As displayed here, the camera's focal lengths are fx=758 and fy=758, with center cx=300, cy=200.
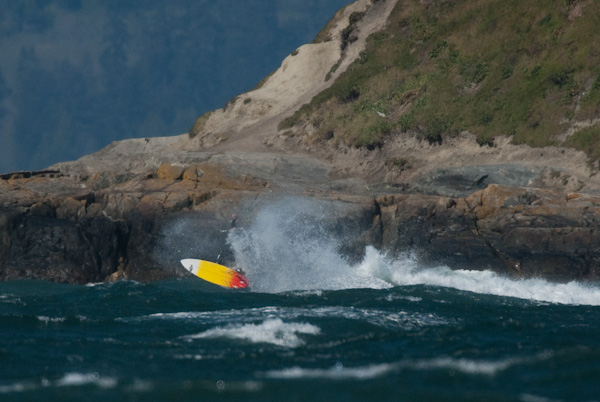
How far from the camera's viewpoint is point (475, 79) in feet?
117

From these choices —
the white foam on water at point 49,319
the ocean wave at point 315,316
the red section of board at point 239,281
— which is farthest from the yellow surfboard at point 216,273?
the white foam on water at point 49,319

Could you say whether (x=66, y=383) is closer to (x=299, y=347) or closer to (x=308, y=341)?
(x=299, y=347)

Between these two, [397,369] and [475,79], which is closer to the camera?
[397,369]

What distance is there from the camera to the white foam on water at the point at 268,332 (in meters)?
14.5

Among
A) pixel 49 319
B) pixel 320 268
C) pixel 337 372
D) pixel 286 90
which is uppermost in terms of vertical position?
pixel 286 90

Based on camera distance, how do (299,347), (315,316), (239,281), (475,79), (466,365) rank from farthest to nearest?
1. (475,79)
2. (239,281)
3. (315,316)
4. (299,347)
5. (466,365)

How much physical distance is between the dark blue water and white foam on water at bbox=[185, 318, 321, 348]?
0.13ft

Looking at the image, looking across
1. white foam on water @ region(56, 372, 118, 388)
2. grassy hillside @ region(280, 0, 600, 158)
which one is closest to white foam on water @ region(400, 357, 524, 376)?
white foam on water @ region(56, 372, 118, 388)

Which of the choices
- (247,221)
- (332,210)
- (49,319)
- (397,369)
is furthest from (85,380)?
(332,210)

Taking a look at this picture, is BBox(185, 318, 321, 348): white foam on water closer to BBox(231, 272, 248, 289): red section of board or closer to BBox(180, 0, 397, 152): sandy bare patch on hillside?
BBox(231, 272, 248, 289): red section of board

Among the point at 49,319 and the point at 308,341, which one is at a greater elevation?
the point at 49,319

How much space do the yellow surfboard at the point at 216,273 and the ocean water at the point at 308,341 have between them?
1.81 feet

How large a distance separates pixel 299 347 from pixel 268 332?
3.98ft

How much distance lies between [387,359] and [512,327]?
150 inches
